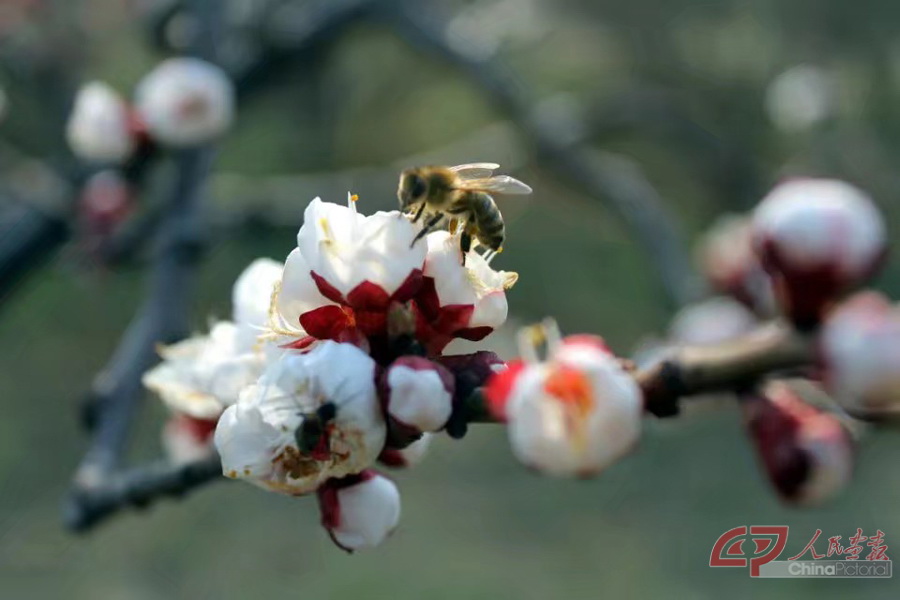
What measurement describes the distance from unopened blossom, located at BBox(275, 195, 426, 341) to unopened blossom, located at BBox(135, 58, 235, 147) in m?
1.16

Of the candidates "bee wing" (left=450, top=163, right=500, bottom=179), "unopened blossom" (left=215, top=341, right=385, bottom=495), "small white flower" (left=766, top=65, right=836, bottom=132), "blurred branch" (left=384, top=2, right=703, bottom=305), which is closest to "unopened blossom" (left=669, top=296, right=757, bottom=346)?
"blurred branch" (left=384, top=2, right=703, bottom=305)

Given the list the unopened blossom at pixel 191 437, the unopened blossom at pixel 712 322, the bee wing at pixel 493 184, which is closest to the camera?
the bee wing at pixel 493 184

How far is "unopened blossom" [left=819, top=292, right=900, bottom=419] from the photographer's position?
0.56m

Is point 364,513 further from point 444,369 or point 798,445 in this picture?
point 798,445

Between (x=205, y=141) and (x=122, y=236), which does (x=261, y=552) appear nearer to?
(x=122, y=236)

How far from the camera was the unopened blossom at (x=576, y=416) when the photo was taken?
1.96 ft

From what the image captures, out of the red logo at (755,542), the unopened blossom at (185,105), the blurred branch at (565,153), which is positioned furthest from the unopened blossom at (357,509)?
the blurred branch at (565,153)

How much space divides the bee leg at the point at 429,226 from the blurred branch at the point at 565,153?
1388mm

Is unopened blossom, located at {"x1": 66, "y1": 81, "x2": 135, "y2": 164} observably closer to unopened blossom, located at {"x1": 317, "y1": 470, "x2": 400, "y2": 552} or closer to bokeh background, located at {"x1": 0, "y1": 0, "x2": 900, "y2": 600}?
bokeh background, located at {"x1": 0, "y1": 0, "x2": 900, "y2": 600}

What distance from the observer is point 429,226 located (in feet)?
2.62

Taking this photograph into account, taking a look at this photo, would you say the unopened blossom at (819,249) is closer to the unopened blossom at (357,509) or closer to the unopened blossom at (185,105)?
the unopened blossom at (357,509)

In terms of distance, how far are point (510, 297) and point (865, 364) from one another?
516cm

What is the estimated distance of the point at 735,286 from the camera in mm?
1652

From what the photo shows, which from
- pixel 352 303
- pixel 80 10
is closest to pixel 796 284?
pixel 352 303
